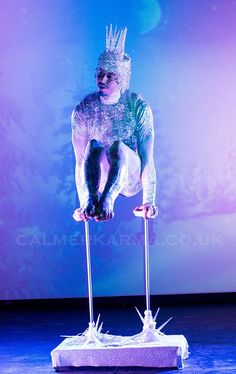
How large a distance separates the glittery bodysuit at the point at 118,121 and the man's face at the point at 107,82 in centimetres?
6

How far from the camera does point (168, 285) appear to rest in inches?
254

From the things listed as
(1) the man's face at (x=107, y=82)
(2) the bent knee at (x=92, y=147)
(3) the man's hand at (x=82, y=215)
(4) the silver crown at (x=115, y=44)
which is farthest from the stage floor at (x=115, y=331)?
(4) the silver crown at (x=115, y=44)

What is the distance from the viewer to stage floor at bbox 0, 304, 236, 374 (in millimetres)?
4004

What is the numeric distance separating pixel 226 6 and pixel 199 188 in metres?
1.75

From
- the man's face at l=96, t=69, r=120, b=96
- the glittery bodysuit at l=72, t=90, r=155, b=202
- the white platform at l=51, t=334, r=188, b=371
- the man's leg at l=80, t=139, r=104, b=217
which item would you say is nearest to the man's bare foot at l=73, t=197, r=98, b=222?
the man's leg at l=80, t=139, r=104, b=217

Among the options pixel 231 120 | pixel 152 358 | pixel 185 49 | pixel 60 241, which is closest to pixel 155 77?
pixel 185 49

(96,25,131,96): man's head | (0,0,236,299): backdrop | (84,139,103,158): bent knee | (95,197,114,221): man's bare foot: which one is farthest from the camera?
(0,0,236,299): backdrop

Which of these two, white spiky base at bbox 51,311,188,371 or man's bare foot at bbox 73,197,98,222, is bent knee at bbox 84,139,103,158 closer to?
man's bare foot at bbox 73,197,98,222

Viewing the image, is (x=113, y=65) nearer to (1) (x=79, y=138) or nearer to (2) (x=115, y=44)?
(2) (x=115, y=44)

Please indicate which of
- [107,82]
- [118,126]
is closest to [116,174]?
[118,126]

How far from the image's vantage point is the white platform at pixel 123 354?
3859mm

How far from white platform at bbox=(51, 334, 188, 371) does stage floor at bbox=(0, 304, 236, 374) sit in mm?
57

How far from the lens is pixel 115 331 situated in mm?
5176

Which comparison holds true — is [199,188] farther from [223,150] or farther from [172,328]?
[172,328]
